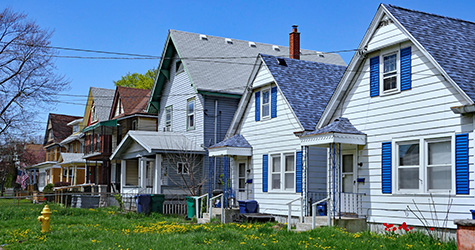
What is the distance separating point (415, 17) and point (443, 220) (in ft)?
19.8

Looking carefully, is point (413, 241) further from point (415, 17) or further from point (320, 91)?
point (320, 91)

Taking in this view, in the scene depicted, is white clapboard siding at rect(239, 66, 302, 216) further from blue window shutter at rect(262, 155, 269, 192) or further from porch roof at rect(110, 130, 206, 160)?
porch roof at rect(110, 130, 206, 160)

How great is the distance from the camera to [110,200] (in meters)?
32.9

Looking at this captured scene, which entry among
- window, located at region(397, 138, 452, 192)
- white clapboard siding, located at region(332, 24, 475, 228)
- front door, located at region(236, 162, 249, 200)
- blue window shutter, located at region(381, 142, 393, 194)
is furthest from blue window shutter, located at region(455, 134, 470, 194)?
front door, located at region(236, 162, 249, 200)

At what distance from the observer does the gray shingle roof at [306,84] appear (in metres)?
19.6

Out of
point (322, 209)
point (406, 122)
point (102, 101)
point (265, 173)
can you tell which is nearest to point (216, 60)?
point (265, 173)

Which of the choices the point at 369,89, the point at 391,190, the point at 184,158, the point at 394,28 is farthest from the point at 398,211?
the point at 184,158

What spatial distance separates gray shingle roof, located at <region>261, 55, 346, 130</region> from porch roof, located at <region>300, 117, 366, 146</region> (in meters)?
1.69

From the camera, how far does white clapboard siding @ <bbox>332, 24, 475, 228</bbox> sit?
13.7 m

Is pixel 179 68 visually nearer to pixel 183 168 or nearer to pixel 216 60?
pixel 216 60

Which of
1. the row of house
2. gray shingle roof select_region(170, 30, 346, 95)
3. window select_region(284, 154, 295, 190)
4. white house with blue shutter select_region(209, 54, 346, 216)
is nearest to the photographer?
the row of house

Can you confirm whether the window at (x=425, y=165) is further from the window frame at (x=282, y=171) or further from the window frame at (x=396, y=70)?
the window frame at (x=282, y=171)

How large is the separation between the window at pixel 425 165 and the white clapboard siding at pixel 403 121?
0.67ft

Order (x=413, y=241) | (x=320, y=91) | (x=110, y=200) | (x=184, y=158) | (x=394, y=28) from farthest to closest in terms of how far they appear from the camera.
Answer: (x=110, y=200) < (x=184, y=158) < (x=320, y=91) < (x=394, y=28) < (x=413, y=241)
